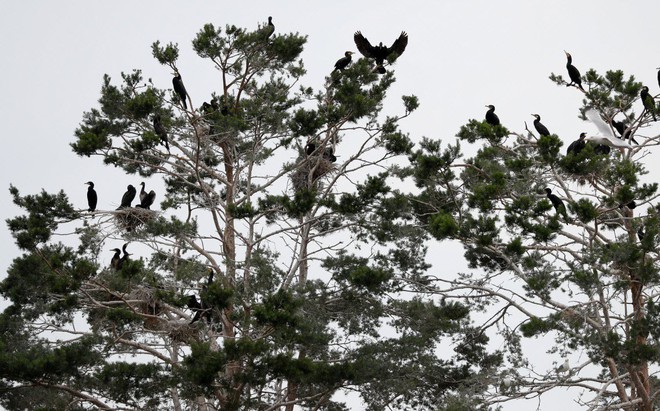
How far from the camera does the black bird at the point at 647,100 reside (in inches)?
567

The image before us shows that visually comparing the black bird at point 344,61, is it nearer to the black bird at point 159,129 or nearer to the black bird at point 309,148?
the black bird at point 309,148

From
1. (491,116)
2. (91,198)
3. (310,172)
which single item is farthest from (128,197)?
(491,116)

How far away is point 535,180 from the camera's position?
13867 millimetres

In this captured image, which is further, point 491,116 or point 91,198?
point 491,116

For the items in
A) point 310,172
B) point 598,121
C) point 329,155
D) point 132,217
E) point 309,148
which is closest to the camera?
point 132,217

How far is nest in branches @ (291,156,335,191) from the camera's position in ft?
51.0

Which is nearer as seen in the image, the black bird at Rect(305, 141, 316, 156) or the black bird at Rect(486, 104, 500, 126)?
the black bird at Rect(305, 141, 316, 156)

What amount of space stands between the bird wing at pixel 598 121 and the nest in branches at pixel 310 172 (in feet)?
12.5

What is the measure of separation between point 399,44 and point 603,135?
3.02 meters

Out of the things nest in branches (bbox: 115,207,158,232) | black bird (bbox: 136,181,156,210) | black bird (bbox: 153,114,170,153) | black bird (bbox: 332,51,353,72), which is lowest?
nest in branches (bbox: 115,207,158,232)

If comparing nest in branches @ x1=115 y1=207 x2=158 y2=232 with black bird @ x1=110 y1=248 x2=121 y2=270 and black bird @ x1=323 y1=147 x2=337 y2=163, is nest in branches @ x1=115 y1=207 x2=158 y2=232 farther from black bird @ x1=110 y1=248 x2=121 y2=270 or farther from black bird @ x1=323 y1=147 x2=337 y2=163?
black bird @ x1=323 y1=147 x2=337 y2=163

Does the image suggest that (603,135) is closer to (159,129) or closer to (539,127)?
(539,127)

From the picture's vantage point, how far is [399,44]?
47.7 feet

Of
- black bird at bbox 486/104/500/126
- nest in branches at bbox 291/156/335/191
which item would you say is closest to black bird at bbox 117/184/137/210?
nest in branches at bbox 291/156/335/191
